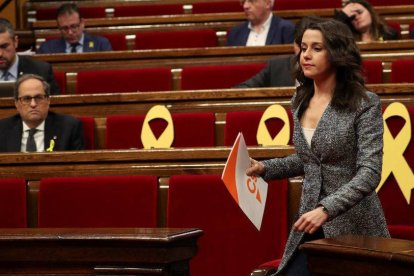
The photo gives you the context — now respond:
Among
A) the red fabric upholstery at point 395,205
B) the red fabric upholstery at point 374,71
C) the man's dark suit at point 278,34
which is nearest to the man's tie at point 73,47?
the man's dark suit at point 278,34

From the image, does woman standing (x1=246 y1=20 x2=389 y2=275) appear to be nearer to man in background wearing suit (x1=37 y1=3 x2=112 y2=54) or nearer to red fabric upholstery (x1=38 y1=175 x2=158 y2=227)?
red fabric upholstery (x1=38 y1=175 x2=158 y2=227)

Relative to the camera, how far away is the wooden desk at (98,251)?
2.24 feet

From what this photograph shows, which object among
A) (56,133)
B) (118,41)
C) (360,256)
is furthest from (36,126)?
(360,256)

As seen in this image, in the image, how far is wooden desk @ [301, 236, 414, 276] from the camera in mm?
589

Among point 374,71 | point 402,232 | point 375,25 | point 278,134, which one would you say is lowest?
point 402,232

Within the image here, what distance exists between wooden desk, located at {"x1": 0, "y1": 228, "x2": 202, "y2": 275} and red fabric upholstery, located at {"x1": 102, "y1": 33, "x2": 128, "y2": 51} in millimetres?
1338

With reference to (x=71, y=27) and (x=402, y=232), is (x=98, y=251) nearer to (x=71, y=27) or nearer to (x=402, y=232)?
(x=402, y=232)

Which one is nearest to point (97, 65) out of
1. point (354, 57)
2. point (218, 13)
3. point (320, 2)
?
point (218, 13)

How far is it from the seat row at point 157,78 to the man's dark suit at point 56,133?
0.29m

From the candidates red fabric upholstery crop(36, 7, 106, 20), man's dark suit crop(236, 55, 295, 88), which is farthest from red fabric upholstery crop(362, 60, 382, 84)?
red fabric upholstery crop(36, 7, 106, 20)

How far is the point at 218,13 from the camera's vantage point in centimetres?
210

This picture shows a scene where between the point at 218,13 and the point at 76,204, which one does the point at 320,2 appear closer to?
the point at 218,13

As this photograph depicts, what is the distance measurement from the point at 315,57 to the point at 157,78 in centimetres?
91

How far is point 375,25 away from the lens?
175 cm
